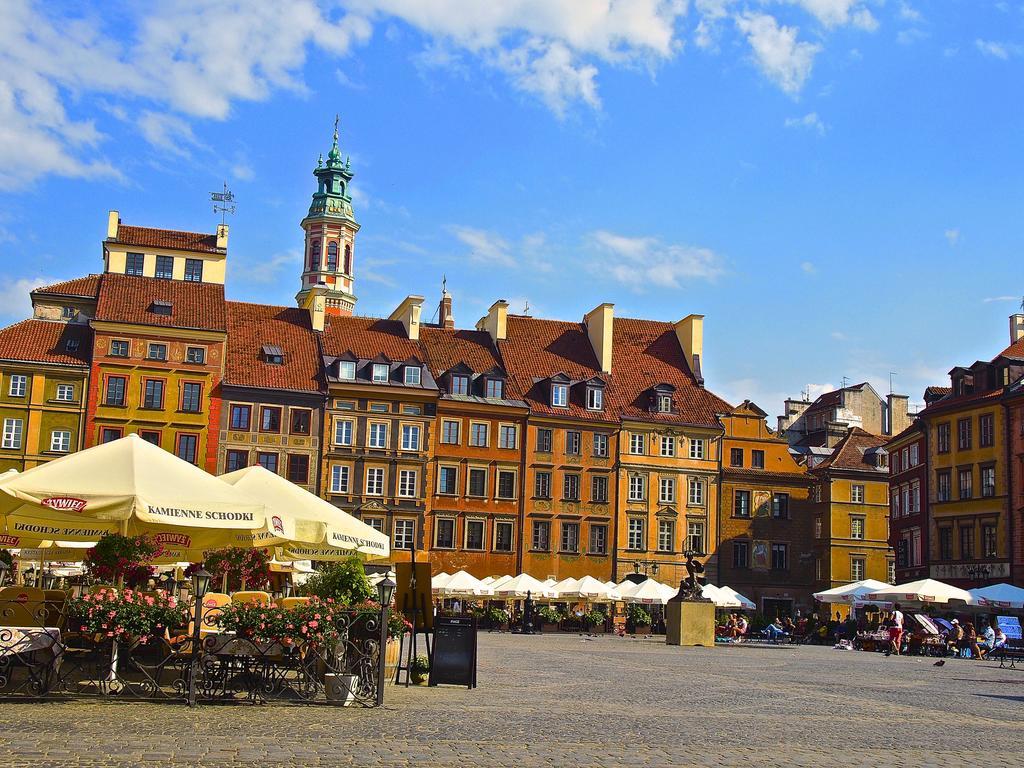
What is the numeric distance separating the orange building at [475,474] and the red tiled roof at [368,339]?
1.58 meters

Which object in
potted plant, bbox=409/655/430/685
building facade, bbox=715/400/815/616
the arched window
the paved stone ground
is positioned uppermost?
the arched window

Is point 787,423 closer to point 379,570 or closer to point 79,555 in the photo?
point 379,570

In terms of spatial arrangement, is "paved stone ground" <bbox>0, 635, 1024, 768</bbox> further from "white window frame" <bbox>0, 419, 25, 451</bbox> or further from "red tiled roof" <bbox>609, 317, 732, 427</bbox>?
"red tiled roof" <bbox>609, 317, 732, 427</bbox>

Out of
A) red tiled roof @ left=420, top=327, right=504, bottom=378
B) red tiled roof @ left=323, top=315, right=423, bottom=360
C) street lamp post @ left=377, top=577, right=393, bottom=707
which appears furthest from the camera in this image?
red tiled roof @ left=420, top=327, right=504, bottom=378

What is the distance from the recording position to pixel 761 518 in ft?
220

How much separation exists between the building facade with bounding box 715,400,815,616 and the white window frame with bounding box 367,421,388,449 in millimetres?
17615

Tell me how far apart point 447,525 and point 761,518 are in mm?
16609

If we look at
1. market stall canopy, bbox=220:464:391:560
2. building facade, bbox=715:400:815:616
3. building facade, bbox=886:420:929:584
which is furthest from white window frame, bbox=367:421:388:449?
market stall canopy, bbox=220:464:391:560

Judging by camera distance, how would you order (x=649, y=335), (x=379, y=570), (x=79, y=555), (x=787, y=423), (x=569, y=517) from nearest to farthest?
(x=79, y=555)
(x=379, y=570)
(x=569, y=517)
(x=649, y=335)
(x=787, y=423)

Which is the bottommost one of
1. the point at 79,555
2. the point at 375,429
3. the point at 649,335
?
the point at 79,555

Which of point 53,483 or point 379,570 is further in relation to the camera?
point 379,570

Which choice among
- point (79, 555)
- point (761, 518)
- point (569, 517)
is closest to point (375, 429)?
point (569, 517)

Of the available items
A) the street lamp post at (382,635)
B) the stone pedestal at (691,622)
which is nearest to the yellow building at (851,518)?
the stone pedestal at (691,622)

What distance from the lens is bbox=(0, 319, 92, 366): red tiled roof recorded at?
185ft
